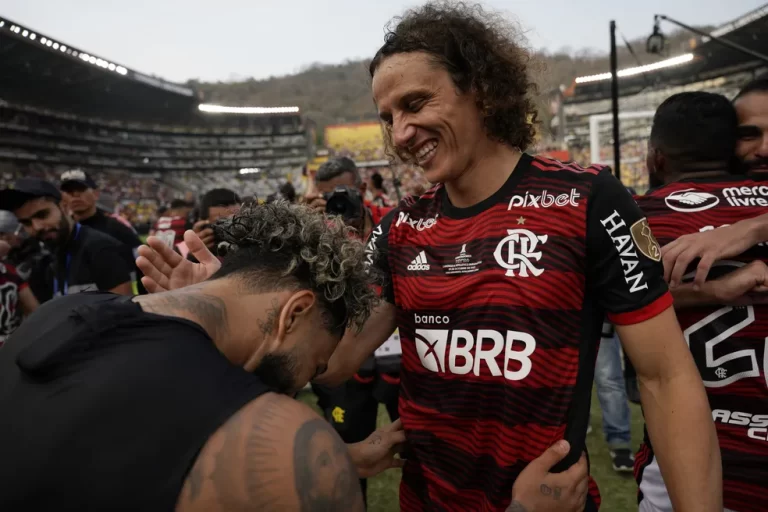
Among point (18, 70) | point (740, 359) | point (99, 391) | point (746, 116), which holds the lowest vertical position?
point (740, 359)

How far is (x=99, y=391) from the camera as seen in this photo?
814 mm

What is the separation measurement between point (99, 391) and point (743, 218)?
1.77 metres

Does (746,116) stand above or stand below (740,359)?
above

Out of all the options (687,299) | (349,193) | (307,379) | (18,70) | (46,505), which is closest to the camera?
(46,505)

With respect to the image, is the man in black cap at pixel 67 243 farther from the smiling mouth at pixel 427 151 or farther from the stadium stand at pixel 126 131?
the stadium stand at pixel 126 131

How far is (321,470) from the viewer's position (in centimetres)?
86

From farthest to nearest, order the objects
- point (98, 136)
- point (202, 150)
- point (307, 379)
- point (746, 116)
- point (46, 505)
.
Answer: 1. point (202, 150)
2. point (98, 136)
3. point (746, 116)
4. point (307, 379)
5. point (46, 505)

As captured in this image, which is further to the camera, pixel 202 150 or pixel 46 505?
pixel 202 150

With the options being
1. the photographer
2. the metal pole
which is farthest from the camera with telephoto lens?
Result: the metal pole

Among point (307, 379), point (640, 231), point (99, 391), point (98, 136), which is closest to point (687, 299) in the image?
point (640, 231)

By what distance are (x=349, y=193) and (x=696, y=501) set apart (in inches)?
103

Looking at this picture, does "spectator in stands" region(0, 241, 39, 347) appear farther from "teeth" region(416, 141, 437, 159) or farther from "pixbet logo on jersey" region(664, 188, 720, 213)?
"pixbet logo on jersey" region(664, 188, 720, 213)

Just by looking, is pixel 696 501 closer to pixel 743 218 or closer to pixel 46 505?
pixel 743 218

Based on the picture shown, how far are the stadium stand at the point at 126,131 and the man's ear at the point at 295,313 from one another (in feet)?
74.5
